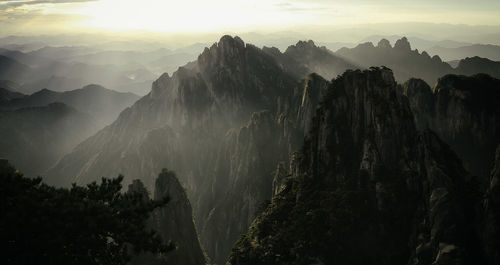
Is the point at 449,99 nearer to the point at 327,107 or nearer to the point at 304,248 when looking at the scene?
the point at 327,107

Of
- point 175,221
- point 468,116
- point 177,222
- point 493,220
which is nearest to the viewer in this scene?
point 493,220

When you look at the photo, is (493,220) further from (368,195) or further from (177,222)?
(177,222)

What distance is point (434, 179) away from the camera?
5353 cm

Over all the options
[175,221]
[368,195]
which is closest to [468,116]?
[368,195]

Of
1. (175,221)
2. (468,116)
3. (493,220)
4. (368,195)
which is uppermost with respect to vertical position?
(493,220)

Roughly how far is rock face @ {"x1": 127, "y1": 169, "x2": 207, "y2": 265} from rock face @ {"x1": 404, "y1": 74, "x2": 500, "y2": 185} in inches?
2873

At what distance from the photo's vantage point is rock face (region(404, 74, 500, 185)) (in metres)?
116

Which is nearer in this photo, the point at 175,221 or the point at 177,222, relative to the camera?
the point at 175,221

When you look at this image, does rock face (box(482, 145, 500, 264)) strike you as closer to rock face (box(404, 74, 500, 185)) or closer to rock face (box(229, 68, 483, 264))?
rock face (box(229, 68, 483, 264))

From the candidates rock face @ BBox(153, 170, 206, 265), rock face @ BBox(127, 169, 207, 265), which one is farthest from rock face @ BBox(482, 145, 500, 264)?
rock face @ BBox(153, 170, 206, 265)

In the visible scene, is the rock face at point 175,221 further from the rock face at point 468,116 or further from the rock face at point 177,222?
the rock face at point 468,116

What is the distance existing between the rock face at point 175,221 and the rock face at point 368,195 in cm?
3381

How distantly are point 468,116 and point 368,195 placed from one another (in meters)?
74.6

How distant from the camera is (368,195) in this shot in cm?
6438
